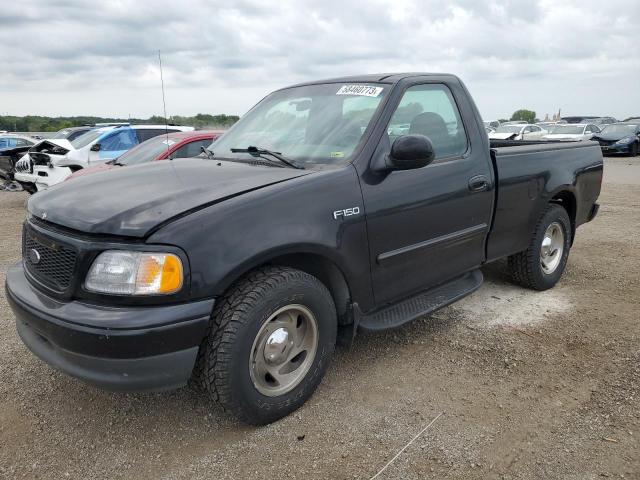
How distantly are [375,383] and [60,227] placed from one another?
6.55 ft

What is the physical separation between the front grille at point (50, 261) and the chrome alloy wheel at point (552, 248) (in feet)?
12.8

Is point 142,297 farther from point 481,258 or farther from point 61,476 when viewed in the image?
point 481,258

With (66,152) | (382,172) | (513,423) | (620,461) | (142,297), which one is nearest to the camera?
(142,297)

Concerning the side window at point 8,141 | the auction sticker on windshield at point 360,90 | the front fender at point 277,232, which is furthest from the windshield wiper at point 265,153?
the side window at point 8,141

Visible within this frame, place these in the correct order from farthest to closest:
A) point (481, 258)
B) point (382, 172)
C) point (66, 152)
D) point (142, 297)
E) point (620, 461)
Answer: point (66, 152) → point (481, 258) → point (382, 172) → point (620, 461) → point (142, 297)

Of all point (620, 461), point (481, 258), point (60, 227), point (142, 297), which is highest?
point (60, 227)

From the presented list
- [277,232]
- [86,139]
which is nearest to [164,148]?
[86,139]

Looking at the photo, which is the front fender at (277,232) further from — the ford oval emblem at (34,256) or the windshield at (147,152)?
the windshield at (147,152)

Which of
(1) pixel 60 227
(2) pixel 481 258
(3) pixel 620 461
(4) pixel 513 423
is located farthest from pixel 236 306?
(2) pixel 481 258

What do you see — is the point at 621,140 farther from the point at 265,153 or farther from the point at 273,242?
the point at 273,242

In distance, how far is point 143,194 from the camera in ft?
8.89

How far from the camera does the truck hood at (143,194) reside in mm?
2455

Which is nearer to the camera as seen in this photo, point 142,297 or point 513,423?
point 142,297

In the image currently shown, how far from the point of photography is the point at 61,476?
2.46 meters
